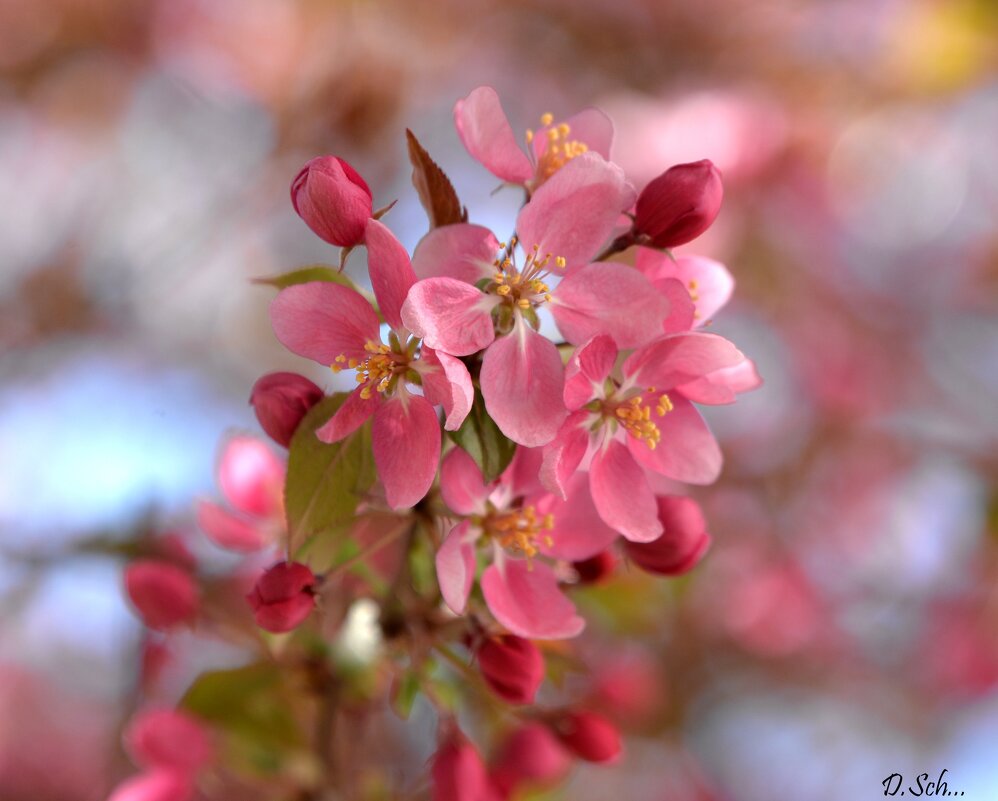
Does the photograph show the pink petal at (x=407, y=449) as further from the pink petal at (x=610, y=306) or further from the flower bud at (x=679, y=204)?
the flower bud at (x=679, y=204)

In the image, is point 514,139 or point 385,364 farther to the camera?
point 514,139

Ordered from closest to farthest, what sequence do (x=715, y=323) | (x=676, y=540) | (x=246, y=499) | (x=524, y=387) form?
(x=524, y=387) → (x=676, y=540) → (x=246, y=499) → (x=715, y=323)

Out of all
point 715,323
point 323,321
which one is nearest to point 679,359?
point 323,321

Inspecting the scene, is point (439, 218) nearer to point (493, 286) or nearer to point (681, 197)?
point (493, 286)

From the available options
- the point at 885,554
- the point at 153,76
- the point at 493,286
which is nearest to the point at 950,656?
the point at 885,554

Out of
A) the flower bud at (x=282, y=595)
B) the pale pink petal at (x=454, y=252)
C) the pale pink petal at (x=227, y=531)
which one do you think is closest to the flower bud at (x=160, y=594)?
the pale pink petal at (x=227, y=531)

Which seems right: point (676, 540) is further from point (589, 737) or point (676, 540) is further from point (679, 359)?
point (589, 737)

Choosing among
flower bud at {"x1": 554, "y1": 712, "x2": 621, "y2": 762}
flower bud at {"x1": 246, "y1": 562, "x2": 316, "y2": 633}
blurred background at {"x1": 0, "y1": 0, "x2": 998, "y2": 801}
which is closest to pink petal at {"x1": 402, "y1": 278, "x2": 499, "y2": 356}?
flower bud at {"x1": 246, "y1": 562, "x2": 316, "y2": 633}

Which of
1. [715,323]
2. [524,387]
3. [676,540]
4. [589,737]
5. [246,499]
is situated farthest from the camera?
[715,323]
